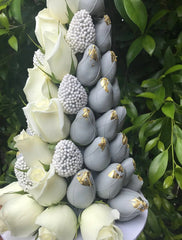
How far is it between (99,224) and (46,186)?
10 centimetres

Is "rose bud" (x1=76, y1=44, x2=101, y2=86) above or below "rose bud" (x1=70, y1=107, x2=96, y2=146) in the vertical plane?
above

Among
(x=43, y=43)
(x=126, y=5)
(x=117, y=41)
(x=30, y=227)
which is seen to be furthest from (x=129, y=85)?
(x=30, y=227)

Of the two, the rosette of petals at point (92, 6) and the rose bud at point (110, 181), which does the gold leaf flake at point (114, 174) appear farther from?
the rosette of petals at point (92, 6)

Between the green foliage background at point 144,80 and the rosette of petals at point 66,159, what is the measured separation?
0.24m

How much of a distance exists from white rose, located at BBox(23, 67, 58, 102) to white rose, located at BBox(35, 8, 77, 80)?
0.9 inches

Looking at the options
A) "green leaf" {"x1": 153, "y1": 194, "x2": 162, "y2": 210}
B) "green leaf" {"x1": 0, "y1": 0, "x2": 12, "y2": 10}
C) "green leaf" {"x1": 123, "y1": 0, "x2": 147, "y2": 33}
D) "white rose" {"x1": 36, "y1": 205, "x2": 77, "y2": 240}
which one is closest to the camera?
"white rose" {"x1": 36, "y1": 205, "x2": 77, "y2": 240}

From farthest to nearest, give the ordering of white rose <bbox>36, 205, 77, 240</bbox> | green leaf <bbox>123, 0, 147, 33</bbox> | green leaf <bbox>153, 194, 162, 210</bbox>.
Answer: green leaf <bbox>153, 194, 162, 210</bbox> < green leaf <bbox>123, 0, 147, 33</bbox> < white rose <bbox>36, 205, 77, 240</bbox>

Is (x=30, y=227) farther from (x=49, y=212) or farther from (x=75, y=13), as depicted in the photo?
(x=75, y=13)

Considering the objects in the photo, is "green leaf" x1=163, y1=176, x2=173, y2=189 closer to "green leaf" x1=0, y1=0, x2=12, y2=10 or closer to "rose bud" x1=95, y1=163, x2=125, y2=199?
"rose bud" x1=95, y1=163, x2=125, y2=199

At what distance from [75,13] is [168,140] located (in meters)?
0.41

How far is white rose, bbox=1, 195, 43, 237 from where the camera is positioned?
463mm

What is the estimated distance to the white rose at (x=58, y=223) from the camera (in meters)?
0.44

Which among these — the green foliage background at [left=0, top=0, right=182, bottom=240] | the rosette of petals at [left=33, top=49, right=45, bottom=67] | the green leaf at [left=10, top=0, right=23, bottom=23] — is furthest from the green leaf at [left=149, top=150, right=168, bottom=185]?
the green leaf at [left=10, top=0, right=23, bottom=23]

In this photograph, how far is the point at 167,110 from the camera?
2.25 feet
